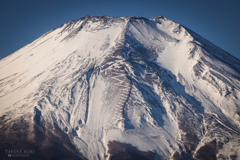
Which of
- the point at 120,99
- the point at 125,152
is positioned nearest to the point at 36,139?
the point at 125,152

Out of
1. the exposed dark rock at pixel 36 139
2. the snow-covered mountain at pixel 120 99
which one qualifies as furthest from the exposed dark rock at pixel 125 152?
the exposed dark rock at pixel 36 139

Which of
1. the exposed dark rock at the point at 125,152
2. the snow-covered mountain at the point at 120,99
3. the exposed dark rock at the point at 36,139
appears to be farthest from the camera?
the snow-covered mountain at the point at 120,99

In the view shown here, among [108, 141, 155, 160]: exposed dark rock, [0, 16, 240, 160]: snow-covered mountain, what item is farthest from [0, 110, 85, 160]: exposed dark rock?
[108, 141, 155, 160]: exposed dark rock

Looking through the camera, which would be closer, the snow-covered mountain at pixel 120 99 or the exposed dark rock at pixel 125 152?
the exposed dark rock at pixel 125 152

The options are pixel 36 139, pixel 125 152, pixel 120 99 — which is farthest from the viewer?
pixel 120 99

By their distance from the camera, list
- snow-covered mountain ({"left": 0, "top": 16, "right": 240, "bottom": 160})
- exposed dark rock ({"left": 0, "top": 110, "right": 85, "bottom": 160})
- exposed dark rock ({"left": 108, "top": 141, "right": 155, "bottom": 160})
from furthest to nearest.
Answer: snow-covered mountain ({"left": 0, "top": 16, "right": 240, "bottom": 160}), exposed dark rock ({"left": 108, "top": 141, "right": 155, "bottom": 160}), exposed dark rock ({"left": 0, "top": 110, "right": 85, "bottom": 160})

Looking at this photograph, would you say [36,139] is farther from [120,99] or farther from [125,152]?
[120,99]

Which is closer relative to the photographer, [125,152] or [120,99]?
[125,152]

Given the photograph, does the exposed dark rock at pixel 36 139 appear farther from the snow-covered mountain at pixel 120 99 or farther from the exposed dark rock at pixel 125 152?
→ the exposed dark rock at pixel 125 152

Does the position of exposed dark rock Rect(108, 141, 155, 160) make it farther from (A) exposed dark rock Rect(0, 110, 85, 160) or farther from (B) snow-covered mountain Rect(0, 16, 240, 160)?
(A) exposed dark rock Rect(0, 110, 85, 160)
